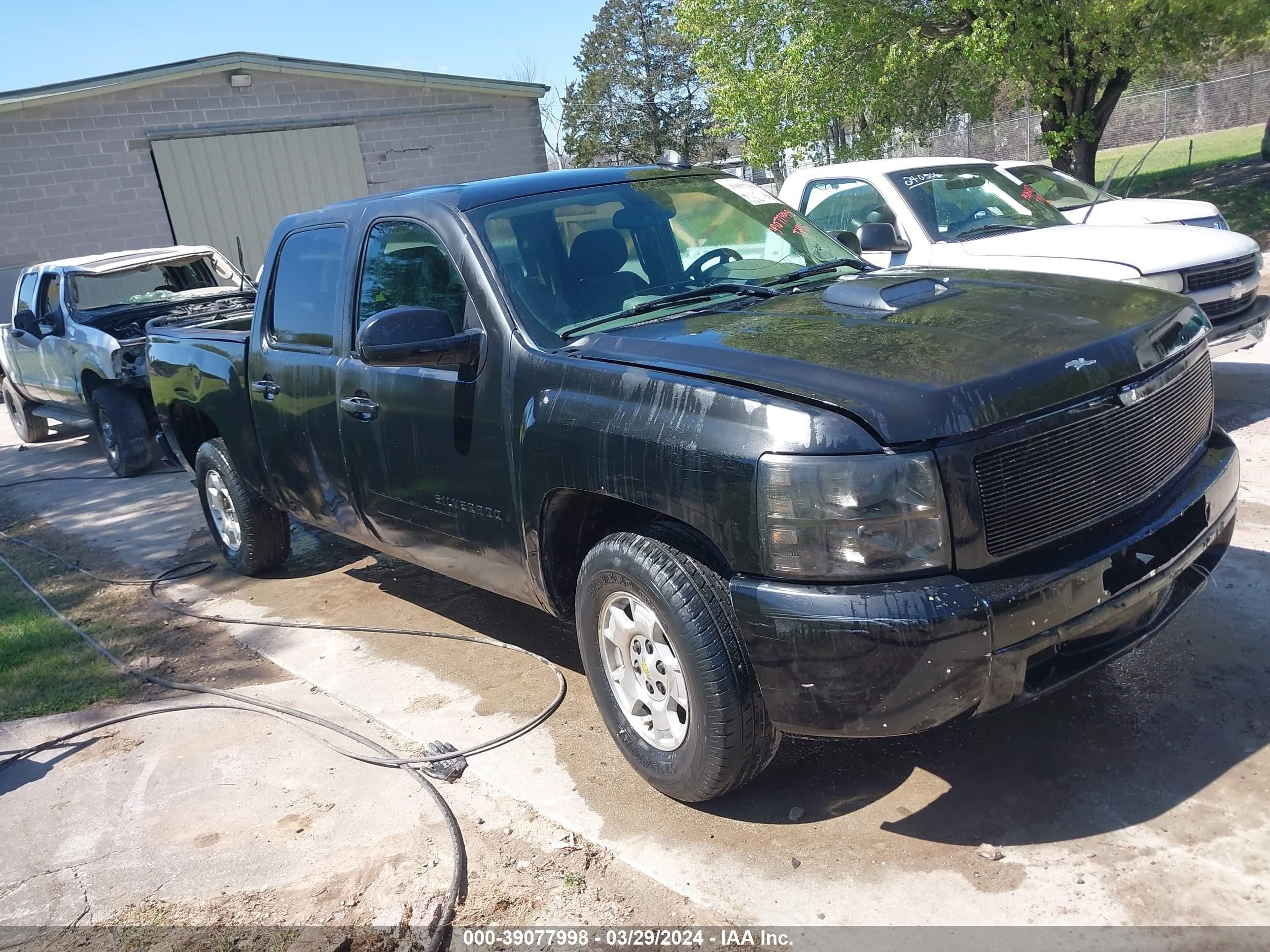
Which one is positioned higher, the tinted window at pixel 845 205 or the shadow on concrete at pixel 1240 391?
the tinted window at pixel 845 205

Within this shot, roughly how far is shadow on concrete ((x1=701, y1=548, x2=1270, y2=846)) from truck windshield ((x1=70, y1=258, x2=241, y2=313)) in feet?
27.8

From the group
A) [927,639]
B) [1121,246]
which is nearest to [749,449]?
[927,639]

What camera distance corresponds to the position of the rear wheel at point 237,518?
19.8 ft

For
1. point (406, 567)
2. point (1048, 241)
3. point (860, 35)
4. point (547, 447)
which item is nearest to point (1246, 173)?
point (860, 35)

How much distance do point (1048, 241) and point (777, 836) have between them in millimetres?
5398

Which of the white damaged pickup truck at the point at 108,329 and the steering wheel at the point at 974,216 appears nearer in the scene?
the steering wheel at the point at 974,216

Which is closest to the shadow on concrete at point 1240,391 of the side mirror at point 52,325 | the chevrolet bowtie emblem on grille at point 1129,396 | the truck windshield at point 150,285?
the chevrolet bowtie emblem on grille at point 1129,396

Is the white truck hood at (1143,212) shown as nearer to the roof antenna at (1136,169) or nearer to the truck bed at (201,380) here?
the roof antenna at (1136,169)

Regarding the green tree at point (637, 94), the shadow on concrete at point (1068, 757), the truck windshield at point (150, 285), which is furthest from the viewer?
the green tree at point (637, 94)

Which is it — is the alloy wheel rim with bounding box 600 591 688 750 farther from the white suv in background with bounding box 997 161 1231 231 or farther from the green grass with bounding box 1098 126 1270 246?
the green grass with bounding box 1098 126 1270 246

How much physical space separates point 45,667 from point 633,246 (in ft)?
11.7

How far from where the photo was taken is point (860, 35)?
16.8 meters

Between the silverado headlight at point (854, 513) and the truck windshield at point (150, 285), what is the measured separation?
868 cm

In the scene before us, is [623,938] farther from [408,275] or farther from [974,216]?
[974,216]
